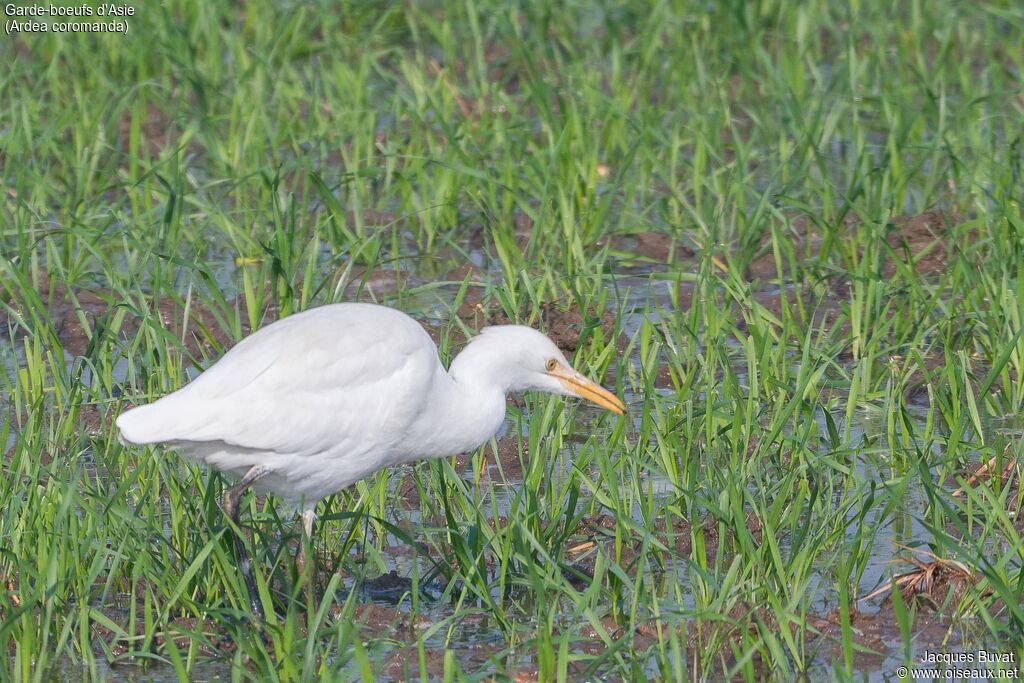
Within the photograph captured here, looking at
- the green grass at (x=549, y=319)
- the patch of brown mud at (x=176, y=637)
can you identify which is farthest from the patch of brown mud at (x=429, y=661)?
the patch of brown mud at (x=176, y=637)

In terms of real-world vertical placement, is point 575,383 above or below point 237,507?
above

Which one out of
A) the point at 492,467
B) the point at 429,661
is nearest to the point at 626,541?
the point at 429,661

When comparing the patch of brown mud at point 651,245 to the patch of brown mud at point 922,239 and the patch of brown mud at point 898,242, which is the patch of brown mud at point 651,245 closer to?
the patch of brown mud at point 898,242

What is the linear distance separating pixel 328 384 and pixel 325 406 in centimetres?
6

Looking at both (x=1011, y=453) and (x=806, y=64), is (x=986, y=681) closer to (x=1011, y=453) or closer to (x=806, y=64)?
(x=1011, y=453)

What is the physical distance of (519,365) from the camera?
507 centimetres

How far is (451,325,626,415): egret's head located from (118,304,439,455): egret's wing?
207mm

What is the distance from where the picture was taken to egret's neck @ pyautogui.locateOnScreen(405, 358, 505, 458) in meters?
4.93

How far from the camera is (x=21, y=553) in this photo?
4.49 m

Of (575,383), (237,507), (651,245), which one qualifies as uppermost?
(575,383)

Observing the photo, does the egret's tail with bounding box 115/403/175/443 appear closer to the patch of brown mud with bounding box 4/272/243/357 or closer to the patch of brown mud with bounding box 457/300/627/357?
the patch of brown mud with bounding box 457/300/627/357

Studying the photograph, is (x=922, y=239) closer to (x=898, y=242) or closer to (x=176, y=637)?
(x=898, y=242)

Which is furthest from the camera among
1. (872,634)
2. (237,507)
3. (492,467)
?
(492,467)

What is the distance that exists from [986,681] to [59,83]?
276 inches
